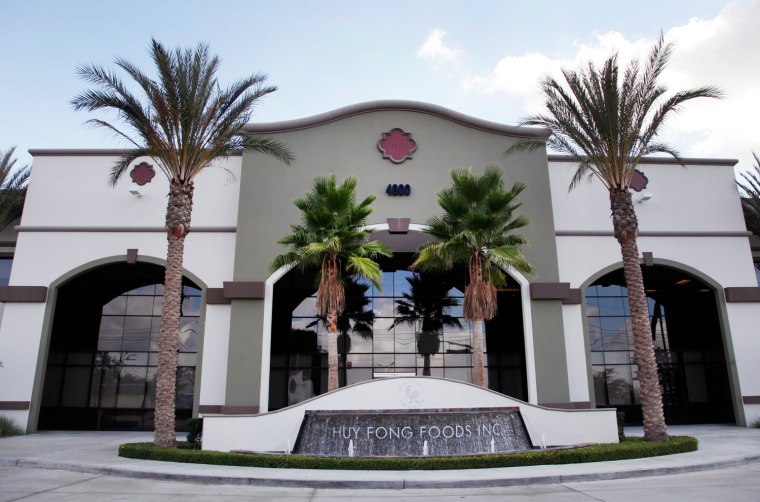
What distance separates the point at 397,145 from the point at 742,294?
49.8ft

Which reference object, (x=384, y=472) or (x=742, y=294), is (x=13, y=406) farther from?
(x=742, y=294)

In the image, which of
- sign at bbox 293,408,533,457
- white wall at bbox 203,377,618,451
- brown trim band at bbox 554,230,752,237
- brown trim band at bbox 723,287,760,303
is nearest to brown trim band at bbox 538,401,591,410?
white wall at bbox 203,377,618,451

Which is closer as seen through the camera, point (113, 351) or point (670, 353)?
point (113, 351)

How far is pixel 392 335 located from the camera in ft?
78.1

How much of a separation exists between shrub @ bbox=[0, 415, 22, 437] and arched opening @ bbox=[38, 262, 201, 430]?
3.37 m

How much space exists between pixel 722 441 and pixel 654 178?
36.4 feet

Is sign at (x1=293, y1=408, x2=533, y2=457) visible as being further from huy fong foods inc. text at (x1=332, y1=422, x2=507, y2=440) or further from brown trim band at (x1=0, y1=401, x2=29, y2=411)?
brown trim band at (x1=0, y1=401, x2=29, y2=411)

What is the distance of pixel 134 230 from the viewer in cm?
2150

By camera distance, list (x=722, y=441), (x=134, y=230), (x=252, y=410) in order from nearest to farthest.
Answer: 1. (x=722, y=441)
2. (x=252, y=410)
3. (x=134, y=230)

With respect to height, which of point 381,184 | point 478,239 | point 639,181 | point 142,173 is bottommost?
point 478,239

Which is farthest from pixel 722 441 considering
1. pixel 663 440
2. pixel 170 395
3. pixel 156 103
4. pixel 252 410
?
pixel 156 103

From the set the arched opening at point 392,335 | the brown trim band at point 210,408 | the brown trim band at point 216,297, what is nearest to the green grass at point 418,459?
the brown trim band at point 210,408

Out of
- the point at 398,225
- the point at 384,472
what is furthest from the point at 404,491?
the point at 398,225

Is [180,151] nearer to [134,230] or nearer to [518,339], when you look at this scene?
[134,230]
